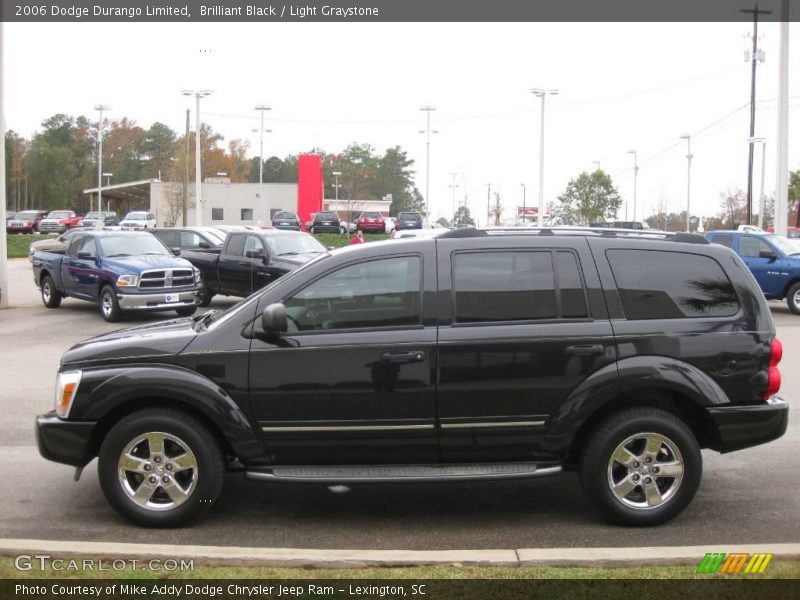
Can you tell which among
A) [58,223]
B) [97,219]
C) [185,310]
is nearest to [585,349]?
[185,310]

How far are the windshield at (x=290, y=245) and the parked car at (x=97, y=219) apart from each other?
41.1 metres

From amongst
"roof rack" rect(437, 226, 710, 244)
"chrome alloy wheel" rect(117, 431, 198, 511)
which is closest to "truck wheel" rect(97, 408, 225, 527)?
"chrome alloy wheel" rect(117, 431, 198, 511)

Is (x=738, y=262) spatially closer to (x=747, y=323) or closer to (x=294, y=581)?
(x=747, y=323)

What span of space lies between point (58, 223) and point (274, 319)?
2397 inches

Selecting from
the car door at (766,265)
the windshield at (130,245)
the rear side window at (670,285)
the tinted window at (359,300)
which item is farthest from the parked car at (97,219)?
the rear side window at (670,285)

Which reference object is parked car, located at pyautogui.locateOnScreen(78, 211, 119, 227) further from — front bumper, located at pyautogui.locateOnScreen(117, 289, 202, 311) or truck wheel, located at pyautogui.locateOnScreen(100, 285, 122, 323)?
front bumper, located at pyautogui.locateOnScreen(117, 289, 202, 311)

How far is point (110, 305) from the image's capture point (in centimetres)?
1775

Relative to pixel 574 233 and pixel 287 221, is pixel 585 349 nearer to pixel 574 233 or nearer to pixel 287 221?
pixel 574 233

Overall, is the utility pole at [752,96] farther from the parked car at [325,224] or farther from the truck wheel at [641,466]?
the truck wheel at [641,466]

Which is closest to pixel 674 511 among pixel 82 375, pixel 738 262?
pixel 738 262

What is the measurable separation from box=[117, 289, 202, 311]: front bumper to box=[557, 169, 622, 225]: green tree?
46679 millimetres

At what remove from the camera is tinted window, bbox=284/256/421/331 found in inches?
224

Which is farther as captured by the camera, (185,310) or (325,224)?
(325,224)

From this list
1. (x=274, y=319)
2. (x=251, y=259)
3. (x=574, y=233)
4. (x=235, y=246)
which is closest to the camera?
(x=274, y=319)
